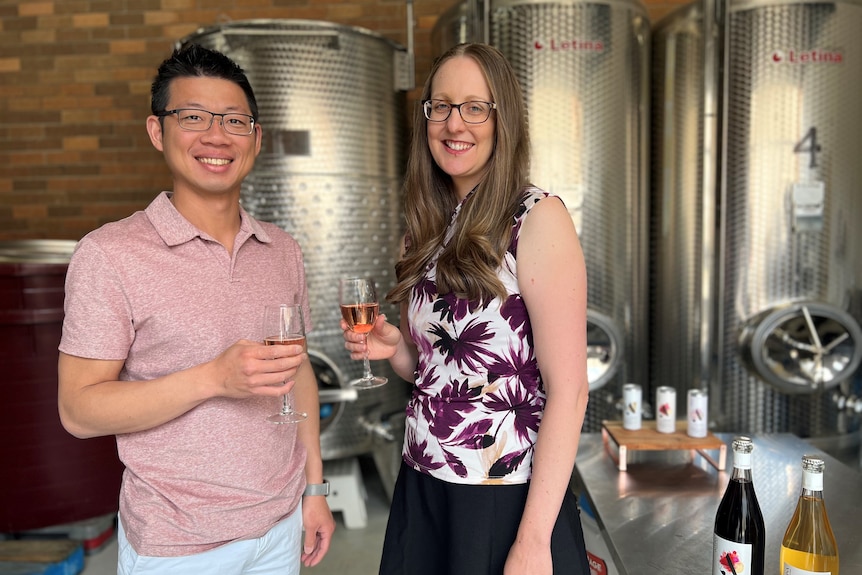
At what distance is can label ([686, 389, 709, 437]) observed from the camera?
2137mm

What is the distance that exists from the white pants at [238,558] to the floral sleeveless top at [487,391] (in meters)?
0.40

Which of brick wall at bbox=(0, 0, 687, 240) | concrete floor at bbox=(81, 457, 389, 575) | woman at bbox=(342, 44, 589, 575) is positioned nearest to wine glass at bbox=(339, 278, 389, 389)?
woman at bbox=(342, 44, 589, 575)

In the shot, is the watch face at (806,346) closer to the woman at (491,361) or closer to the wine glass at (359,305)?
the woman at (491,361)

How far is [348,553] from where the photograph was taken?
309cm

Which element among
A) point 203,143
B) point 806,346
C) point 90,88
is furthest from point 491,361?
point 90,88

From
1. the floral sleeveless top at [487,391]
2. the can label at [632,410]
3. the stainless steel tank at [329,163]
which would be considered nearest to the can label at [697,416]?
the can label at [632,410]

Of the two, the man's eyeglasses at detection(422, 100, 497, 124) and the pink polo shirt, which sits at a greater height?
the man's eyeglasses at detection(422, 100, 497, 124)

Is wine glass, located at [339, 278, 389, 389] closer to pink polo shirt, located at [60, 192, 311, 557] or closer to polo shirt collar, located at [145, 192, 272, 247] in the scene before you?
pink polo shirt, located at [60, 192, 311, 557]

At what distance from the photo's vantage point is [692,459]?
2154 millimetres

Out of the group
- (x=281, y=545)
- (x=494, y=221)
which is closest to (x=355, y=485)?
(x=281, y=545)

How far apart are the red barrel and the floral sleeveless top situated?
2.12 meters

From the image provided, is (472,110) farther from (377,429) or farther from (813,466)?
(377,429)

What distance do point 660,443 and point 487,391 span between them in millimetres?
979

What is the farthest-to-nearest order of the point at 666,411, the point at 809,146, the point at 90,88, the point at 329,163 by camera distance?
the point at 90,88
the point at 329,163
the point at 809,146
the point at 666,411
